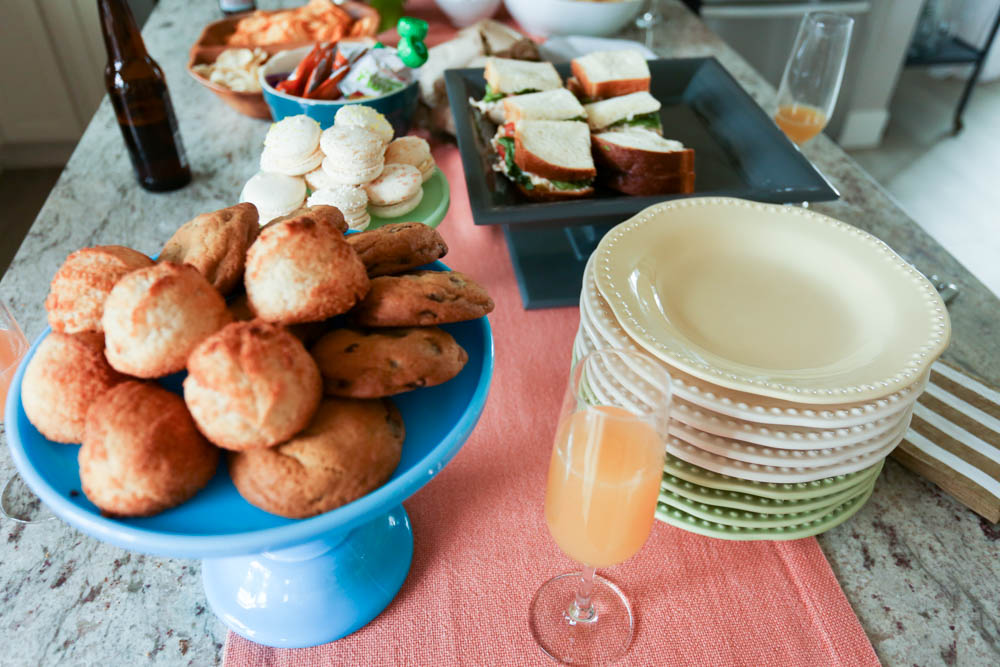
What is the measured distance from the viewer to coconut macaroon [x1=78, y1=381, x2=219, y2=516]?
44 cm

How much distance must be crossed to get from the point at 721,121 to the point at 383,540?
102 cm

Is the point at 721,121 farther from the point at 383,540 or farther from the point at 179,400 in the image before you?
the point at 179,400

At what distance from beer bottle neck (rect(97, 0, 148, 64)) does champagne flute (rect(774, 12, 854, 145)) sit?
1.19 metres

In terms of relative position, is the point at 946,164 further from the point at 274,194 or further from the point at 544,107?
the point at 274,194

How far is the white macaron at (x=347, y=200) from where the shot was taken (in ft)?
2.88

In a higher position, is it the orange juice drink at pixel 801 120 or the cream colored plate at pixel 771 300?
the cream colored plate at pixel 771 300

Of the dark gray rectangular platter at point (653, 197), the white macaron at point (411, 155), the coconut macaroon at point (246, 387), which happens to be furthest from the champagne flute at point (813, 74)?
the coconut macaroon at point (246, 387)

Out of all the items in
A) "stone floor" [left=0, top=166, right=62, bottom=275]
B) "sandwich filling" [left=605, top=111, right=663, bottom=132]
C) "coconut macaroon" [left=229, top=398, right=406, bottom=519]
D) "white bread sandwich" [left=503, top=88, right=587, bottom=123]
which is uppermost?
"coconut macaroon" [left=229, top=398, right=406, bottom=519]

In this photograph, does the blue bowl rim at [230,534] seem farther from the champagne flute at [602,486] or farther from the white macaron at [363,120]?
the white macaron at [363,120]

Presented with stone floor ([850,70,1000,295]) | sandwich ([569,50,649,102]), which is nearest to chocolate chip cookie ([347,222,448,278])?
sandwich ([569,50,649,102])

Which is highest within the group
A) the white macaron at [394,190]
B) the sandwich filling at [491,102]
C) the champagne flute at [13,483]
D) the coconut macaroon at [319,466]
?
the coconut macaroon at [319,466]

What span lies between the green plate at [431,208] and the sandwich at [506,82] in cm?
29

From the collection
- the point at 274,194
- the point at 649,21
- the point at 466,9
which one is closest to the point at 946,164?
the point at 649,21

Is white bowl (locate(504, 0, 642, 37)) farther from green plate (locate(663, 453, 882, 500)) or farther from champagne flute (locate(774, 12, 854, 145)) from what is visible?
green plate (locate(663, 453, 882, 500))
